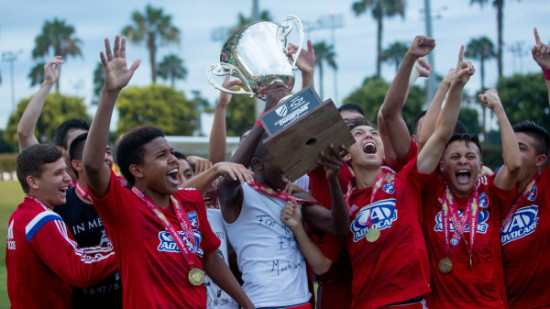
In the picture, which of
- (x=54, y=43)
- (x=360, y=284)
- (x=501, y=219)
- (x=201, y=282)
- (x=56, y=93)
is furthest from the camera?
(x=54, y=43)

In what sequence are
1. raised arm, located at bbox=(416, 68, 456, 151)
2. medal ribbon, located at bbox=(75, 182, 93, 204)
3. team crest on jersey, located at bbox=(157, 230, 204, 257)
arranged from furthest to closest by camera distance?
raised arm, located at bbox=(416, 68, 456, 151)
medal ribbon, located at bbox=(75, 182, 93, 204)
team crest on jersey, located at bbox=(157, 230, 204, 257)

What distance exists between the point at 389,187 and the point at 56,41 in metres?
59.2

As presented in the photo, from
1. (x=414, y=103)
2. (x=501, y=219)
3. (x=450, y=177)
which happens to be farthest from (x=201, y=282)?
(x=414, y=103)

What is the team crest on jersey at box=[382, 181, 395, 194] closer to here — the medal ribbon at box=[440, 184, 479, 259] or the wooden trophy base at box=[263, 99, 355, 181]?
the medal ribbon at box=[440, 184, 479, 259]

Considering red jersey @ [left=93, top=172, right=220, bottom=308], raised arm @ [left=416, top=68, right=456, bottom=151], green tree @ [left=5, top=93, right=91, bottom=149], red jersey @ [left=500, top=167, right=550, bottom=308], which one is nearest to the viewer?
red jersey @ [left=93, top=172, right=220, bottom=308]

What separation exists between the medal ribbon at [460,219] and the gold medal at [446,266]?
0.06m

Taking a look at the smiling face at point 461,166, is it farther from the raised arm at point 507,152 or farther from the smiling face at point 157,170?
the smiling face at point 157,170

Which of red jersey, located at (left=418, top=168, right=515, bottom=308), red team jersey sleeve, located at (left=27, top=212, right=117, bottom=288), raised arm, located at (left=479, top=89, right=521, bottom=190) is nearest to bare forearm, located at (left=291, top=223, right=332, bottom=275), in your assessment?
red jersey, located at (left=418, top=168, right=515, bottom=308)

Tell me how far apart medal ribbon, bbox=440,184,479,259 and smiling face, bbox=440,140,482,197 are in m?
0.09

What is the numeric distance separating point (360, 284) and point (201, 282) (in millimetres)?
1103

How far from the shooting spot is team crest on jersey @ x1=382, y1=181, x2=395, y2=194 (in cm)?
414

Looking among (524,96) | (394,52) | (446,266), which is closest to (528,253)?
(446,266)

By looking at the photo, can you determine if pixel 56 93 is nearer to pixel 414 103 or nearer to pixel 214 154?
pixel 414 103

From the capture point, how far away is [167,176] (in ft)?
12.0
